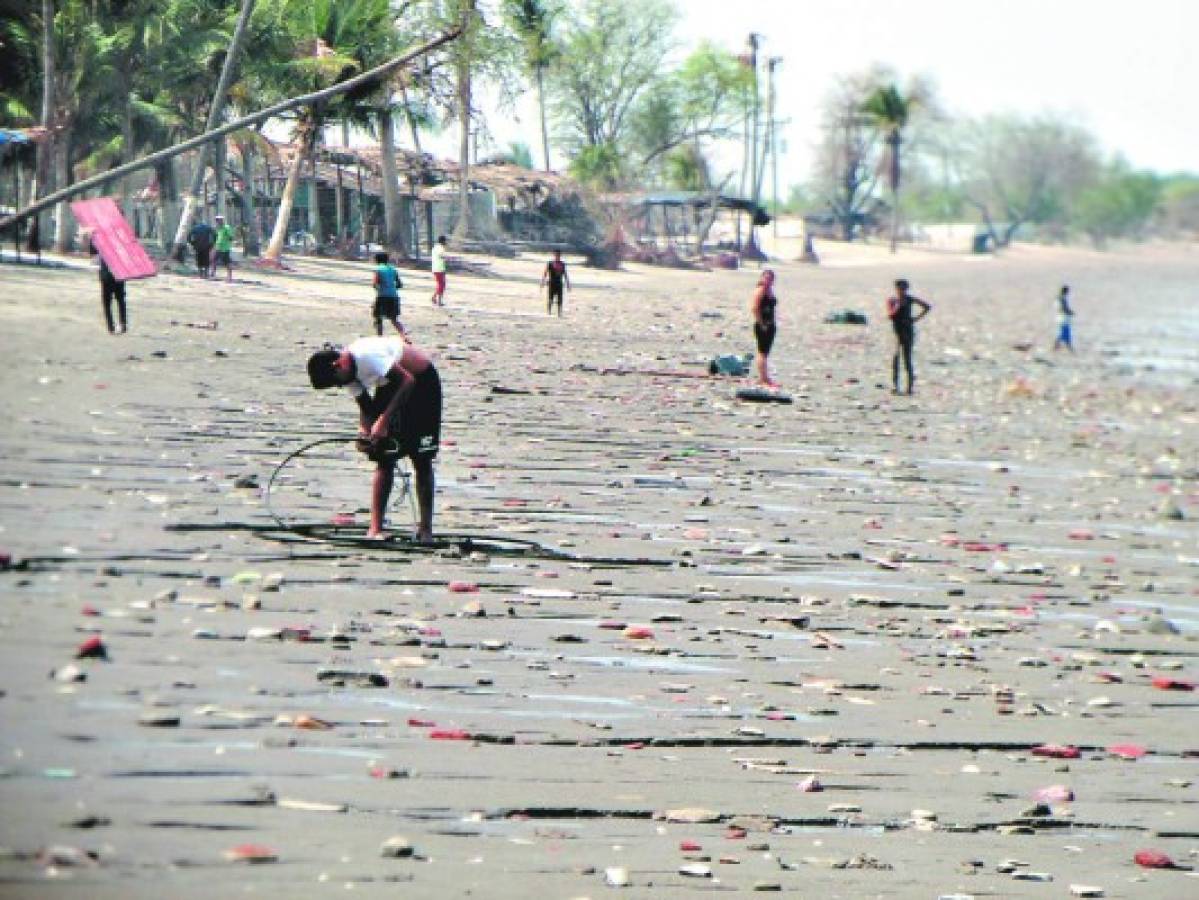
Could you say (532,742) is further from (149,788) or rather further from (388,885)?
(149,788)

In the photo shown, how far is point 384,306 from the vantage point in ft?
22.6

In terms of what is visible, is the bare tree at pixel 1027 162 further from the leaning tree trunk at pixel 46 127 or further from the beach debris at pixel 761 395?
the leaning tree trunk at pixel 46 127

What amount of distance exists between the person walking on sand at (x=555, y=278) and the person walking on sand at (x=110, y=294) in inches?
89.9

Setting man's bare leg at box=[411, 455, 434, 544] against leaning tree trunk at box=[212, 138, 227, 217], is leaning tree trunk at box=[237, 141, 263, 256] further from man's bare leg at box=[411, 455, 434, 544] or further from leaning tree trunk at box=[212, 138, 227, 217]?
man's bare leg at box=[411, 455, 434, 544]

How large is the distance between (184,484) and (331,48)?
213cm

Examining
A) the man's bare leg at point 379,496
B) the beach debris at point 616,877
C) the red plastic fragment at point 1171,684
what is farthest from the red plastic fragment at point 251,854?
the red plastic fragment at point 1171,684

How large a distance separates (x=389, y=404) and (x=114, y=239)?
10.8 ft

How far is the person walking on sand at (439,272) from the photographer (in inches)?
264

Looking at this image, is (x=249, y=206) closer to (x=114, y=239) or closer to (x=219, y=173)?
(x=219, y=173)

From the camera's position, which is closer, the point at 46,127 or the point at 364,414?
the point at 46,127

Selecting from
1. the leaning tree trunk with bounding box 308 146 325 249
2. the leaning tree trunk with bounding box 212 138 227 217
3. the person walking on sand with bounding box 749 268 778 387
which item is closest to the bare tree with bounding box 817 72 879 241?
the person walking on sand with bounding box 749 268 778 387

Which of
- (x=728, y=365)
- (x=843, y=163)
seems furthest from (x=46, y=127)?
(x=843, y=163)

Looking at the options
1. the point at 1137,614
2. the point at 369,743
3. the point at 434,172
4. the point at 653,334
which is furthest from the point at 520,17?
the point at 653,334

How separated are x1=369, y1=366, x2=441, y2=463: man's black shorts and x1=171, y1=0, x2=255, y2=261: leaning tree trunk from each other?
2.37m
